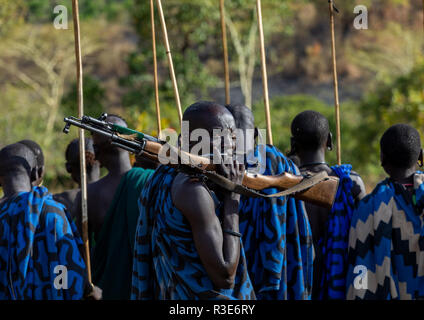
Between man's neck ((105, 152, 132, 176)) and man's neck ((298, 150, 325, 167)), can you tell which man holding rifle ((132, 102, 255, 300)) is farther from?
man's neck ((105, 152, 132, 176))

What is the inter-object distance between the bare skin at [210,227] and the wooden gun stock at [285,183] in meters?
0.16

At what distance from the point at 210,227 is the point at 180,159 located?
1.13 ft

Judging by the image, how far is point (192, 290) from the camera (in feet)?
8.55

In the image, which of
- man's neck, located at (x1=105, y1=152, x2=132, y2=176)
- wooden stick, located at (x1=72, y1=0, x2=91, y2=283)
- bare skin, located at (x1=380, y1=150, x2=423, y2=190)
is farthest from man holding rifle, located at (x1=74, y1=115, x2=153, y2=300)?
bare skin, located at (x1=380, y1=150, x2=423, y2=190)

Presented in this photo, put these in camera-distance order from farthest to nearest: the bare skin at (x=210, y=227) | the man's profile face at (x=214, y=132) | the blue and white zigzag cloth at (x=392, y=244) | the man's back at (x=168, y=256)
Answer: the blue and white zigzag cloth at (x=392, y=244)
the man's profile face at (x=214, y=132)
the man's back at (x=168, y=256)
the bare skin at (x=210, y=227)

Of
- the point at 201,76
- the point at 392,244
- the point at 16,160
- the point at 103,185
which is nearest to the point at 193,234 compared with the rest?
the point at 392,244

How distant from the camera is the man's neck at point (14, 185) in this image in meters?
3.38

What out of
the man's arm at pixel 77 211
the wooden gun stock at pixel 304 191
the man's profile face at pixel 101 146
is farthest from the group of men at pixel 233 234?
the man's profile face at pixel 101 146

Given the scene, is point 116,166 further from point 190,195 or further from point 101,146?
point 190,195

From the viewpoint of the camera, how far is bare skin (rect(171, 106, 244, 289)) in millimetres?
2482

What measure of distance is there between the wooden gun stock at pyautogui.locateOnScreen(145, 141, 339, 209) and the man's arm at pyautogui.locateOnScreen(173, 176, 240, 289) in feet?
0.60

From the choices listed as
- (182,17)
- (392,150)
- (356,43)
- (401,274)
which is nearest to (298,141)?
(392,150)

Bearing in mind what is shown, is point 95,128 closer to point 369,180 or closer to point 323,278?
point 323,278

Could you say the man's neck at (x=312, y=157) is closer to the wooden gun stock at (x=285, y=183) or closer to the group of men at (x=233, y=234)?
the group of men at (x=233, y=234)
